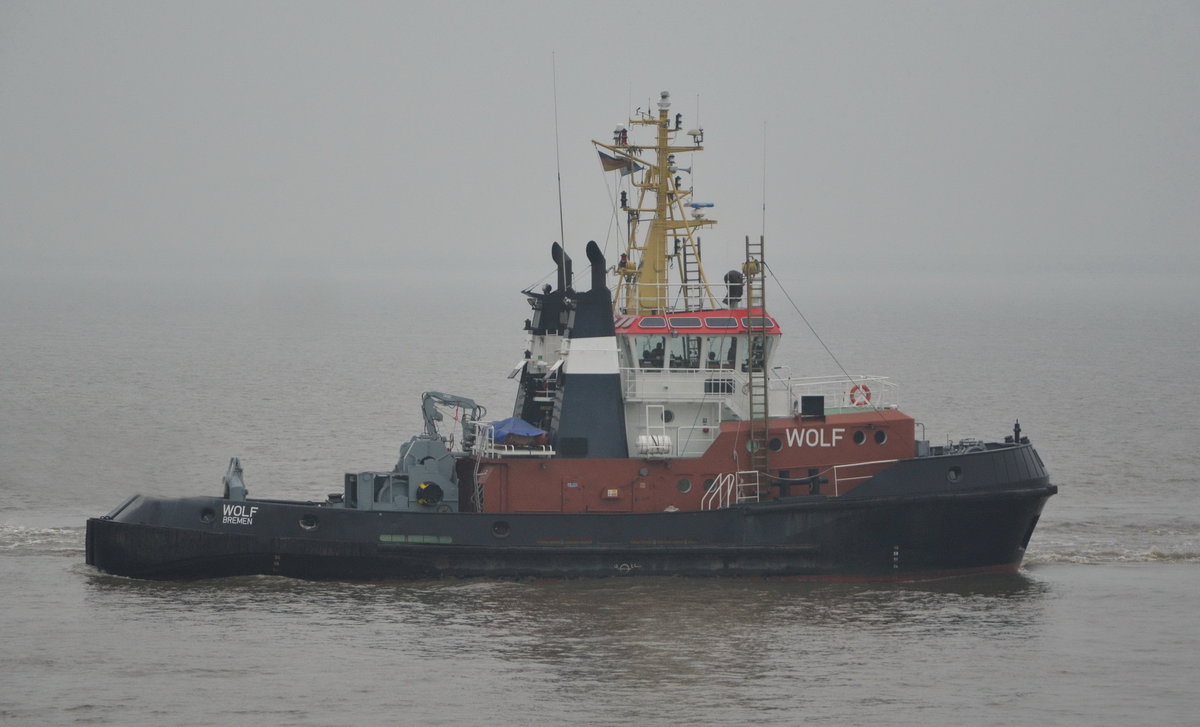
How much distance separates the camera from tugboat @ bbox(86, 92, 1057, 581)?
2297 cm

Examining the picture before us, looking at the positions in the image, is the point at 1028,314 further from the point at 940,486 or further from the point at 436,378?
the point at 940,486

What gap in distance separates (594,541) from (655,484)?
1348 mm

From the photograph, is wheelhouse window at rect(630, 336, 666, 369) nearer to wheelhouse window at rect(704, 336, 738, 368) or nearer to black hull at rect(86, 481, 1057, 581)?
wheelhouse window at rect(704, 336, 738, 368)

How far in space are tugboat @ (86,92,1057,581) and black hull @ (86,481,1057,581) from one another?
0.03m

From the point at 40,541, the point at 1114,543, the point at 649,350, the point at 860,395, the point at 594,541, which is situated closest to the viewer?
the point at 594,541

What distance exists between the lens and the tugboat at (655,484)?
75.4 ft

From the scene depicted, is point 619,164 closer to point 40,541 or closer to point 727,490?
point 727,490

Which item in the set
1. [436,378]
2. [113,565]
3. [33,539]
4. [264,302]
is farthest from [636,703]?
[264,302]

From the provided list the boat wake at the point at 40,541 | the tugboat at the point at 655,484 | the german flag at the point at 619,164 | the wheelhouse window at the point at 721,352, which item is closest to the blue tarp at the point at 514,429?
the tugboat at the point at 655,484

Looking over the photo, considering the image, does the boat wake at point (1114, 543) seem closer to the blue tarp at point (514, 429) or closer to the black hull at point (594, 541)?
the black hull at point (594, 541)

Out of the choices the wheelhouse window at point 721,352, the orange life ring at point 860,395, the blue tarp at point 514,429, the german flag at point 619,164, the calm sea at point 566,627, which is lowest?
the calm sea at point 566,627

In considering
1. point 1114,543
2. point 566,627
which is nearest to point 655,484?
point 566,627

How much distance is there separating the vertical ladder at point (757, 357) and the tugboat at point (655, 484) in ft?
0.15

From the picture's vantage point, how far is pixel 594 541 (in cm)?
2289
